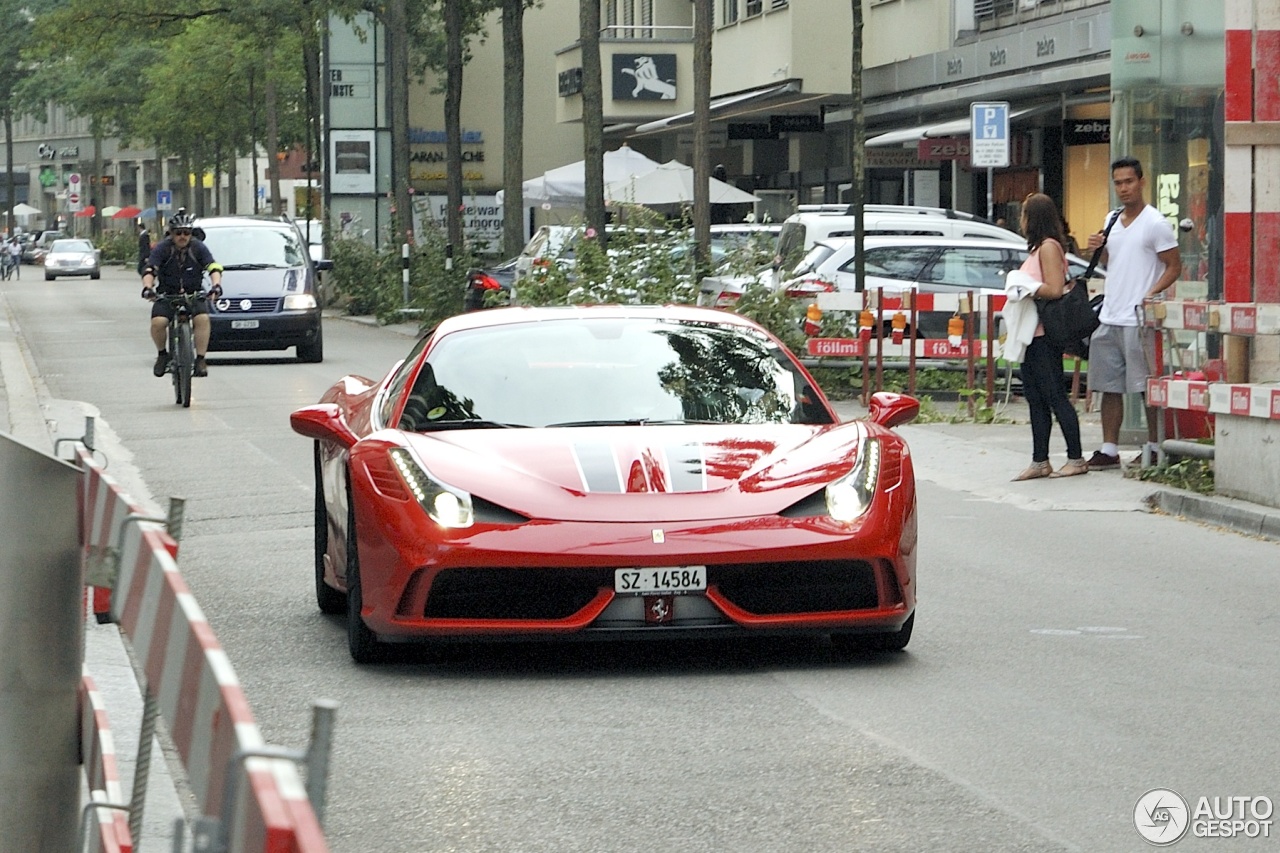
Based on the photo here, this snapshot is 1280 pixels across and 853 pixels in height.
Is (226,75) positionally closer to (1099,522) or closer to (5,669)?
(1099,522)

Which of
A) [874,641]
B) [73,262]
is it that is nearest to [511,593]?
[874,641]

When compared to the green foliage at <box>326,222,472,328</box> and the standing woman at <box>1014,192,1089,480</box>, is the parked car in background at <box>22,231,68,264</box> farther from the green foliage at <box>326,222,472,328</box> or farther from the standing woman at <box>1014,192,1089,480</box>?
the standing woman at <box>1014,192,1089,480</box>

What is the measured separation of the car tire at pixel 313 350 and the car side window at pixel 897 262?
8.10 m

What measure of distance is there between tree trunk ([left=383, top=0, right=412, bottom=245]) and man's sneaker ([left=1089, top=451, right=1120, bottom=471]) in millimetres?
30152

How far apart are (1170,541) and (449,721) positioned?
5870 millimetres

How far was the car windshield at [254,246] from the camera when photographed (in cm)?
3022

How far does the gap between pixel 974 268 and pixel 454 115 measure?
2216cm

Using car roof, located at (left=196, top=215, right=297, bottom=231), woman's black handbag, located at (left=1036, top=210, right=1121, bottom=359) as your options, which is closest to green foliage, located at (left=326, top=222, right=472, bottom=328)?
car roof, located at (left=196, top=215, right=297, bottom=231)

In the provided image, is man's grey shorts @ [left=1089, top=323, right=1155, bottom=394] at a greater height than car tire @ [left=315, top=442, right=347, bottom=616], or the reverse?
man's grey shorts @ [left=1089, top=323, right=1155, bottom=394]

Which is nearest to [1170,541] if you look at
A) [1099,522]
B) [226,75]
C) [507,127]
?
[1099,522]

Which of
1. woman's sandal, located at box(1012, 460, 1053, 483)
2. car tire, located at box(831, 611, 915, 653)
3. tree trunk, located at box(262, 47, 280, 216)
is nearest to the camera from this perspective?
car tire, located at box(831, 611, 915, 653)

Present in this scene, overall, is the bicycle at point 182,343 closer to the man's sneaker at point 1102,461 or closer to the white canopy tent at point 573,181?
the man's sneaker at point 1102,461

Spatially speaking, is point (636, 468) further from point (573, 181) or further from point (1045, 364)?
point (573, 181)

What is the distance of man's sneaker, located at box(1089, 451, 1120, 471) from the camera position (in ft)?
48.7
